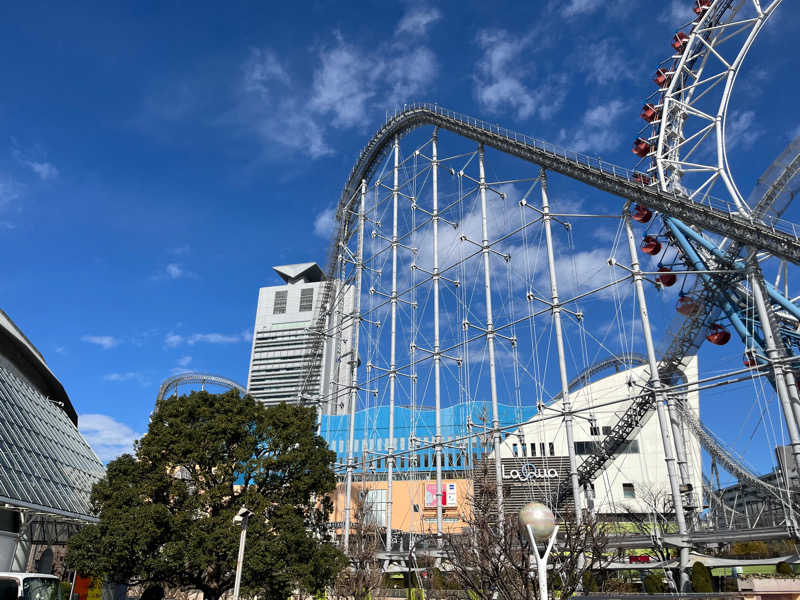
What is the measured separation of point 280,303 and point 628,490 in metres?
101

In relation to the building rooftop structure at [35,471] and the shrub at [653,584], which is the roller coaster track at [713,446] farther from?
the building rooftop structure at [35,471]

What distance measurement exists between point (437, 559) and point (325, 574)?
8.19 m

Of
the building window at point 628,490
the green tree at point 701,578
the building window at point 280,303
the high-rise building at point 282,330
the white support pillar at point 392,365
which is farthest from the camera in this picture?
the building window at point 280,303

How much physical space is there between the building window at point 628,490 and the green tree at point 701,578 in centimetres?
2818

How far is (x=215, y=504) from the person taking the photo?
1936 centimetres

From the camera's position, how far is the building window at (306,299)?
12962 centimetres

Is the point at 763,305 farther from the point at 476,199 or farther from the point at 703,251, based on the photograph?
the point at 476,199

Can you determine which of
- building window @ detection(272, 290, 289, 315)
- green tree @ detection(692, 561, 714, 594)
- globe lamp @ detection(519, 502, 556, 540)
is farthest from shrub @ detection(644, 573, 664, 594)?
building window @ detection(272, 290, 289, 315)

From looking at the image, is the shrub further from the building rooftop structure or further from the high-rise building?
the high-rise building

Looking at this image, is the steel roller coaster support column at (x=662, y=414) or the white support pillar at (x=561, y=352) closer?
the steel roller coaster support column at (x=662, y=414)

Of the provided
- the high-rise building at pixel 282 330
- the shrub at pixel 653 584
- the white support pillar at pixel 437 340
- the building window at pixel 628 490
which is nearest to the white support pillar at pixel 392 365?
the white support pillar at pixel 437 340

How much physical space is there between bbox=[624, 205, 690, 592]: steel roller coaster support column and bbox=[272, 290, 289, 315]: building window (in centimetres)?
11718

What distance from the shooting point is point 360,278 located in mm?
39469

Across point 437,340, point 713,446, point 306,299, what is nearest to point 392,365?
point 437,340
